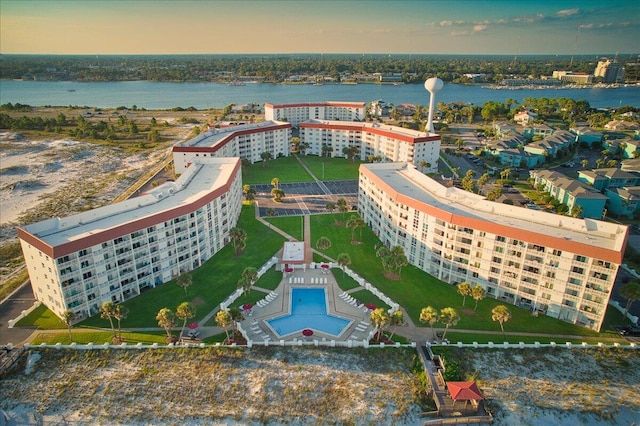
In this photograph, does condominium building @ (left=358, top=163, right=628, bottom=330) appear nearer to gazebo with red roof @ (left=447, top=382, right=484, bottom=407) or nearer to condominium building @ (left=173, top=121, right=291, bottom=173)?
gazebo with red roof @ (left=447, top=382, right=484, bottom=407)

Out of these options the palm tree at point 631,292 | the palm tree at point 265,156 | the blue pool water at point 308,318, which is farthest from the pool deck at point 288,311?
the palm tree at point 265,156

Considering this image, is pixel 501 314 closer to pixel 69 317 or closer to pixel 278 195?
pixel 69 317

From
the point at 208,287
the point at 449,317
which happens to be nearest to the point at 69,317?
the point at 208,287

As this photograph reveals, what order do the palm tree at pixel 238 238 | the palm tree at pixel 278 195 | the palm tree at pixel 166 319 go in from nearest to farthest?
the palm tree at pixel 166 319, the palm tree at pixel 238 238, the palm tree at pixel 278 195

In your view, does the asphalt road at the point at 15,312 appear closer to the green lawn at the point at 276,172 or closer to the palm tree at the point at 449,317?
the palm tree at the point at 449,317

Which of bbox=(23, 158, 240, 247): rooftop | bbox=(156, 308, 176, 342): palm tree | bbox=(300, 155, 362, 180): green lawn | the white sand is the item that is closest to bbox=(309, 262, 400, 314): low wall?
bbox=(23, 158, 240, 247): rooftop
